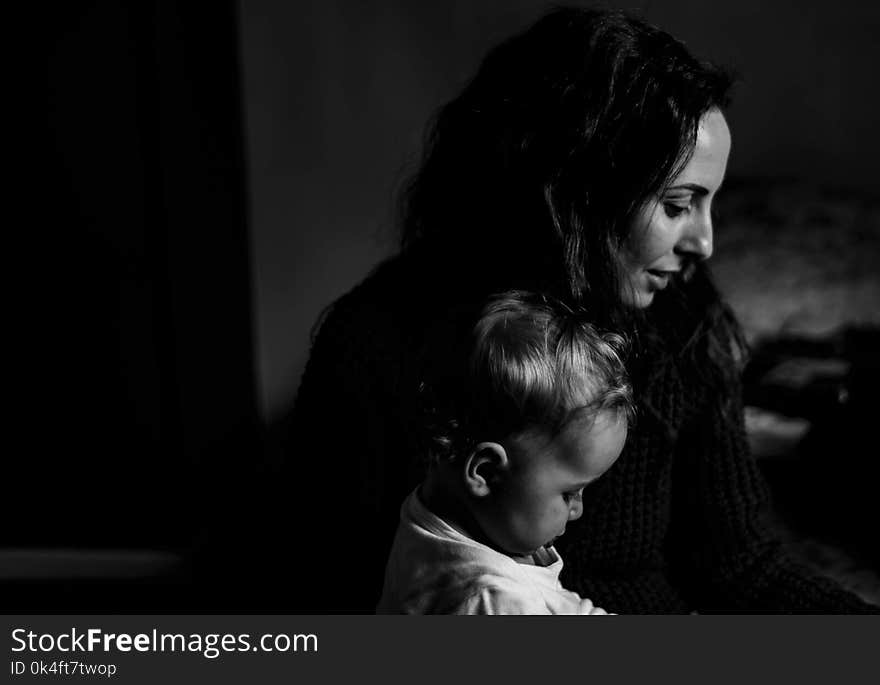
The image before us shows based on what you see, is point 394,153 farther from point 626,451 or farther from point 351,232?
point 626,451

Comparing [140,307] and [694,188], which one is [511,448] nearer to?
[694,188]

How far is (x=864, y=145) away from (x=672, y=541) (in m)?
1.29

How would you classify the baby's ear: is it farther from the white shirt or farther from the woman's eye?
the woman's eye

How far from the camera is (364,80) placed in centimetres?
211

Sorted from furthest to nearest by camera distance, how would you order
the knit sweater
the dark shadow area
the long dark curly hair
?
the dark shadow area
the knit sweater
the long dark curly hair

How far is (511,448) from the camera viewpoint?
2.48 feet

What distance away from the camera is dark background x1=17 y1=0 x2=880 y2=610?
1.94m

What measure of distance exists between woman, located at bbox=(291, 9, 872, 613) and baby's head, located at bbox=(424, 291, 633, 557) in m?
0.07

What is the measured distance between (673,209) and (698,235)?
0.04m

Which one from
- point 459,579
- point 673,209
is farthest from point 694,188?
point 459,579

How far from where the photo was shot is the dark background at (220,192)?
1938 mm

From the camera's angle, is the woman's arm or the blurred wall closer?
the woman's arm

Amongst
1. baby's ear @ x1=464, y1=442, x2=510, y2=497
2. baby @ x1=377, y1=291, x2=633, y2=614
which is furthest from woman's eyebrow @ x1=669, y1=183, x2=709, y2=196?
baby's ear @ x1=464, y1=442, x2=510, y2=497

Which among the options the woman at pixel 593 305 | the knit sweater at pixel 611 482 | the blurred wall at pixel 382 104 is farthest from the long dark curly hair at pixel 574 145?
the blurred wall at pixel 382 104
